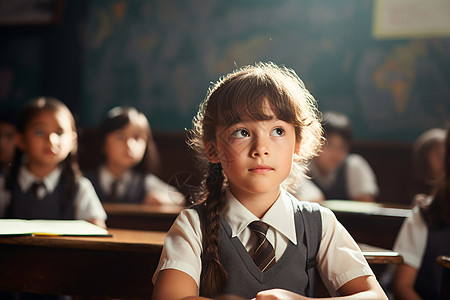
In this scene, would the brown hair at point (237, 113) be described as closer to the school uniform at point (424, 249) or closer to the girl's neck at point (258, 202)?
the girl's neck at point (258, 202)

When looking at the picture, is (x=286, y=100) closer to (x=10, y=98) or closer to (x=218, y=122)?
(x=218, y=122)

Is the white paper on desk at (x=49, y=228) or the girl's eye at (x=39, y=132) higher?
the girl's eye at (x=39, y=132)

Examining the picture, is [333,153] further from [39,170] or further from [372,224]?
[39,170]

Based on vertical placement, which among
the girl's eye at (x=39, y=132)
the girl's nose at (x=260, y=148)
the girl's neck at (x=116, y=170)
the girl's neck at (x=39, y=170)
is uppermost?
the girl's nose at (x=260, y=148)

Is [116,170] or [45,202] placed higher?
[45,202]

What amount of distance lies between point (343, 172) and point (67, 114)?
2.51 meters

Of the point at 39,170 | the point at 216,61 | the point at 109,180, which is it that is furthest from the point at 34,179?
the point at 216,61

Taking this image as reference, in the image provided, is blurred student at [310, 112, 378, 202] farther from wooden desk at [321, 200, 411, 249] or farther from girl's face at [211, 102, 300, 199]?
girl's face at [211, 102, 300, 199]

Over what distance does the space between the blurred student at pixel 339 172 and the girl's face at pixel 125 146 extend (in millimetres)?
1362

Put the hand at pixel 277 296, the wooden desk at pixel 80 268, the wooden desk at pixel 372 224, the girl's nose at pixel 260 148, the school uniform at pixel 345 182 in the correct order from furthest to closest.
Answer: the school uniform at pixel 345 182
the wooden desk at pixel 372 224
the wooden desk at pixel 80 268
the girl's nose at pixel 260 148
the hand at pixel 277 296

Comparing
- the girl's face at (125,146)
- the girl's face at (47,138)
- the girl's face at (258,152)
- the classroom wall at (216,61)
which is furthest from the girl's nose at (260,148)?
the classroom wall at (216,61)

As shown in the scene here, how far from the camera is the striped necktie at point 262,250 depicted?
4.07 feet

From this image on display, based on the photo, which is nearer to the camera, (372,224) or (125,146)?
(372,224)

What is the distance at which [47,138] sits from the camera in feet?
7.79
